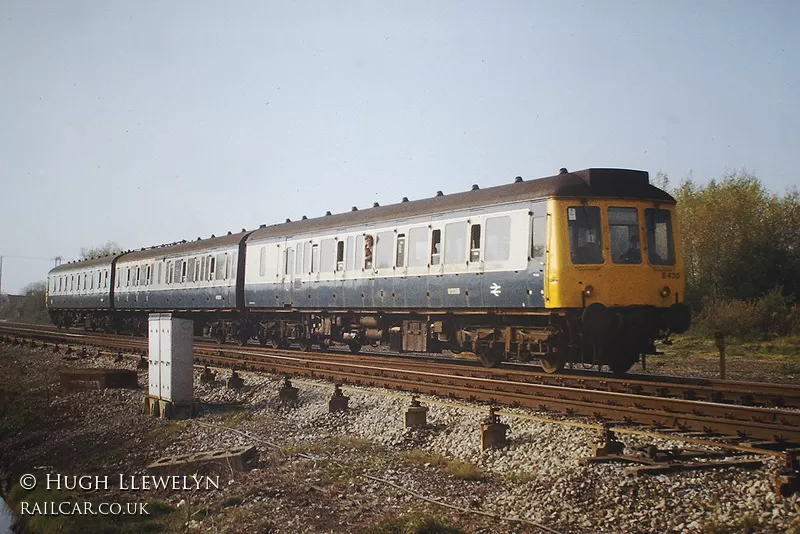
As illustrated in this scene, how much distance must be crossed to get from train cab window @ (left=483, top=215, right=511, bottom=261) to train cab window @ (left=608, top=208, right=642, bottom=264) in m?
1.91

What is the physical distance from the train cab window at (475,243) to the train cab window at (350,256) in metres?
4.63

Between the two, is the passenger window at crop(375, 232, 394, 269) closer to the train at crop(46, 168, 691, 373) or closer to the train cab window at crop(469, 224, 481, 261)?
the train at crop(46, 168, 691, 373)

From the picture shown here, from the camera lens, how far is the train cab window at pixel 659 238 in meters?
13.9

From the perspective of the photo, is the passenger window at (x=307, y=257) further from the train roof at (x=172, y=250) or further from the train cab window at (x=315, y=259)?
the train roof at (x=172, y=250)

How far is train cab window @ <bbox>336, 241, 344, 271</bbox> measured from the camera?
1997cm

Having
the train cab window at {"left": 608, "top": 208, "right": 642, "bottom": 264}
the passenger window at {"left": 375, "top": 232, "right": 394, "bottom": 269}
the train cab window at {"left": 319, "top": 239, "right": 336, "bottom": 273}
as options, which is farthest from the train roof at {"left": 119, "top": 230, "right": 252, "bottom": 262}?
the train cab window at {"left": 608, "top": 208, "right": 642, "bottom": 264}

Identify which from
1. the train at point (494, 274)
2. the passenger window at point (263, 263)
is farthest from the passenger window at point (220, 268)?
the passenger window at point (263, 263)

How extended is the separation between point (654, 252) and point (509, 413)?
5.52 m

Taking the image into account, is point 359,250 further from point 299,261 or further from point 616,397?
point 616,397

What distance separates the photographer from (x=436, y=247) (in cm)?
1661

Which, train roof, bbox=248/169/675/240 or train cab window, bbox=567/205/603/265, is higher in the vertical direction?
train roof, bbox=248/169/675/240

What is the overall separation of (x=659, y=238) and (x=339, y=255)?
8.69 meters

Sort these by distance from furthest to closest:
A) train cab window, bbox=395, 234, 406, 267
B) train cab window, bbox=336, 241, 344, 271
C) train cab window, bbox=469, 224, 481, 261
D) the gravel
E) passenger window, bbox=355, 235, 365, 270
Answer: train cab window, bbox=336, 241, 344, 271
passenger window, bbox=355, 235, 365, 270
train cab window, bbox=395, 234, 406, 267
train cab window, bbox=469, 224, 481, 261
the gravel

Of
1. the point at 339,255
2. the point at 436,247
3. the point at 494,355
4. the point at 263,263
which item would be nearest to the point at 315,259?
the point at 339,255
